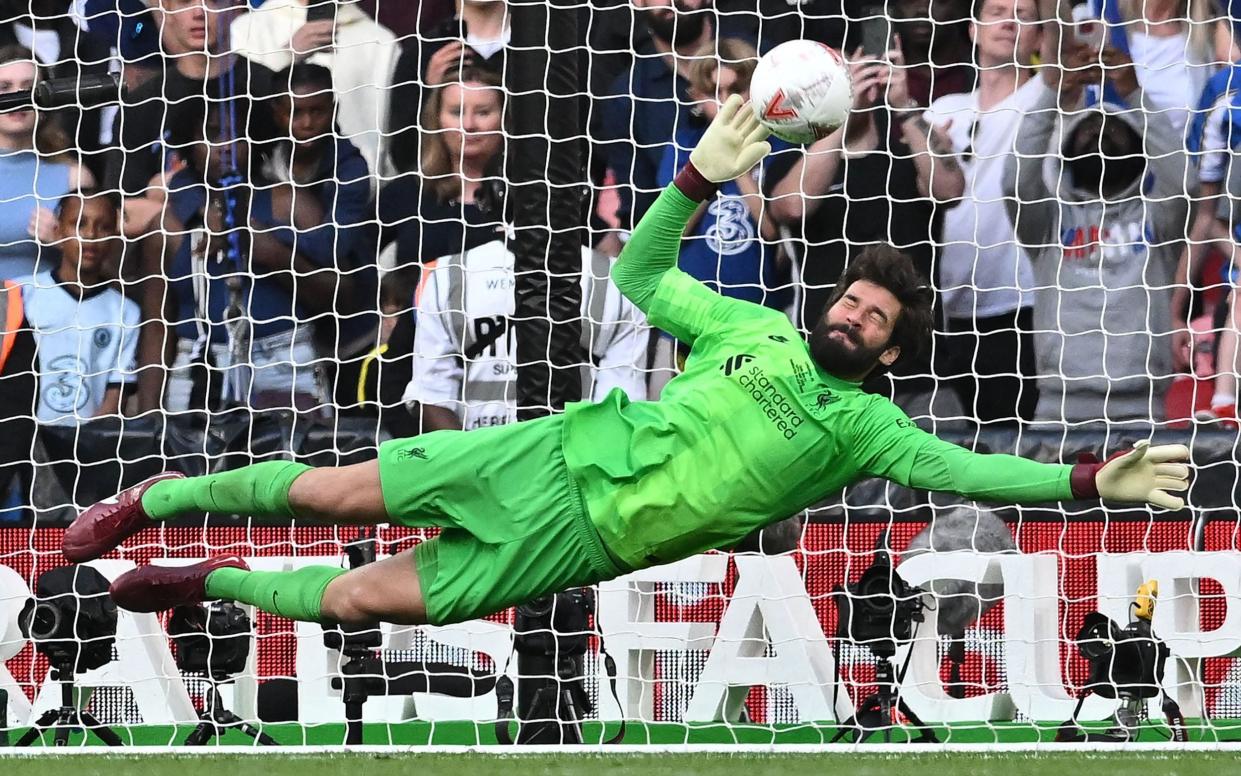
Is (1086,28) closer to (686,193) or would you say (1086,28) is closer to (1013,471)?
(686,193)

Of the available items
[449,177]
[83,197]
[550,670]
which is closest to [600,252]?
[449,177]

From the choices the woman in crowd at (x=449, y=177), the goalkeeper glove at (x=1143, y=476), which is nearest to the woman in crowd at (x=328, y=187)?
the woman in crowd at (x=449, y=177)

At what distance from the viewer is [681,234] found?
4520mm

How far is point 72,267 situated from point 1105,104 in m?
4.29

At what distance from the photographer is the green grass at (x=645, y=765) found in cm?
478

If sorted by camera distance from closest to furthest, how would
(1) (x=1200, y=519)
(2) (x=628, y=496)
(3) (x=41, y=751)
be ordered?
1. (2) (x=628, y=496)
2. (3) (x=41, y=751)
3. (1) (x=1200, y=519)

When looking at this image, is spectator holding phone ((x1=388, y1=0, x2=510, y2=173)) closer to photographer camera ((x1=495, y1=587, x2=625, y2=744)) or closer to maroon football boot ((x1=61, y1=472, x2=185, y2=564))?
photographer camera ((x1=495, y1=587, x2=625, y2=744))

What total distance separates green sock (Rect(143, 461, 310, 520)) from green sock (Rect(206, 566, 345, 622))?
0.23 metres

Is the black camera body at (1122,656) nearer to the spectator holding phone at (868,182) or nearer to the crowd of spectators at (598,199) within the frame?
the crowd of spectators at (598,199)

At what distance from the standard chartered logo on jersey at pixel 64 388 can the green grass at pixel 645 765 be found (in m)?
2.14

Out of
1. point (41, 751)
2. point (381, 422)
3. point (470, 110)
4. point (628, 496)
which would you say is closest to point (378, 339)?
point (381, 422)

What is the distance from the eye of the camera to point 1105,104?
6.79 metres

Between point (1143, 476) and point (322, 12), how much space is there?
434 centimetres

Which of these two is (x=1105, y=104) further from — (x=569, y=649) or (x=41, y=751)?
(x=41, y=751)
